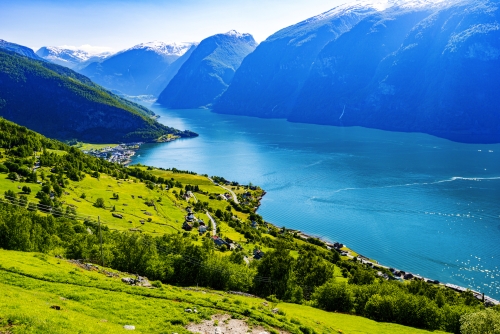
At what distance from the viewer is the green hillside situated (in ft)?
80.2

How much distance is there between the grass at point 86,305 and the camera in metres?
19.0

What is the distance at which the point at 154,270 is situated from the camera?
43438 mm

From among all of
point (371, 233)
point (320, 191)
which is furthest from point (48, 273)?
point (320, 191)

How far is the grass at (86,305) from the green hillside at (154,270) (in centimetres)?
8

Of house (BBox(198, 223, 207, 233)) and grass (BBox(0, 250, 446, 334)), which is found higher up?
house (BBox(198, 223, 207, 233))

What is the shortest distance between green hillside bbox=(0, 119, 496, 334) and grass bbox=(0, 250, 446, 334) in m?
0.08

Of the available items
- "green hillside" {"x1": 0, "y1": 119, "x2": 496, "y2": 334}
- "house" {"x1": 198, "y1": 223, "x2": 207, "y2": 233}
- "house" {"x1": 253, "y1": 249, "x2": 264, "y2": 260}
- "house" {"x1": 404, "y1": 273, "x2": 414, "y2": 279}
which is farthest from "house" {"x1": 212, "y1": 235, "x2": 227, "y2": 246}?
"house" {"x1": 404, "y1": 273, "x2": 414, "y2": 279}

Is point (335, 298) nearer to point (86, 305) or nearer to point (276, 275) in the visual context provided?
point (276, 275)

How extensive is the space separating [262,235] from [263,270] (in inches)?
1931

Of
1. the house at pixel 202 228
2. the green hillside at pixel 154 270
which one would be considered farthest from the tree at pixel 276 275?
the house at pixel 202 228

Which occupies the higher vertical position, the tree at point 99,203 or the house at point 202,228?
the house at point 202,228

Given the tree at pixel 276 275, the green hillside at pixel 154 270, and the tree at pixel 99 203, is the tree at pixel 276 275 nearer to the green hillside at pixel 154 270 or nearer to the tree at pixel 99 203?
the green hillside at pixel 154 270

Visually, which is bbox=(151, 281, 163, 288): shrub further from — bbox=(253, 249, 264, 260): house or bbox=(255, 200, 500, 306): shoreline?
bbox=(255, 200, 500, 306): shoreline

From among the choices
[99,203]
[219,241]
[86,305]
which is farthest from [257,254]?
[86,305]
